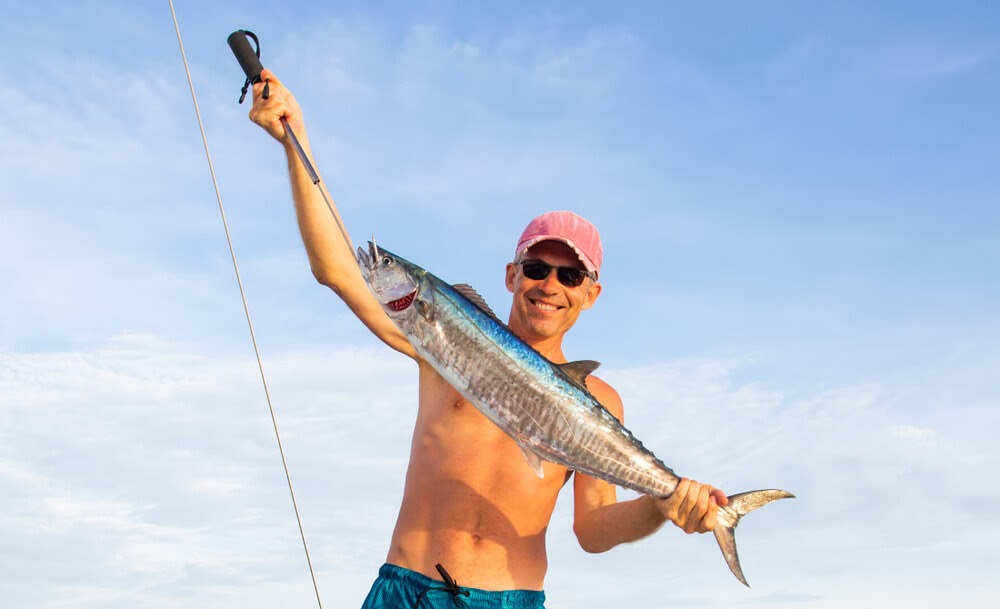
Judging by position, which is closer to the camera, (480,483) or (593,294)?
(480,483)

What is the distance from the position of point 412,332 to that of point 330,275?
3.96 ft

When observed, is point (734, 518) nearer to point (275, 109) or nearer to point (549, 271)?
point (549, 271)

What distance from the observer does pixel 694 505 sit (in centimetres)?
625

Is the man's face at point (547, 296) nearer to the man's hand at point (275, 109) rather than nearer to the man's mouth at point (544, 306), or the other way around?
the man's mouth at point (544, 306)

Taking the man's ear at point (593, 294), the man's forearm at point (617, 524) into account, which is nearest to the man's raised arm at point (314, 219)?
the man's ear at point (593, 294)

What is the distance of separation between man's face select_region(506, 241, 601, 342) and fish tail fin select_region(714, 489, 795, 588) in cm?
173

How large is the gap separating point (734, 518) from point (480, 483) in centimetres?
162

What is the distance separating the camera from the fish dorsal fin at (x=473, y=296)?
607 cm

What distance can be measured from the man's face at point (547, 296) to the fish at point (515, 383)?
3.42ft

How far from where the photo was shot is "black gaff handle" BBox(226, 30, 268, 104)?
6.63 m

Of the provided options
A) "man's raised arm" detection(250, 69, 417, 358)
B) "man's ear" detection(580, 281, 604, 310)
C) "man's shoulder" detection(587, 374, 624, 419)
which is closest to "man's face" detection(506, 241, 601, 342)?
"man's ear" detection(580, 281, 604, 310)

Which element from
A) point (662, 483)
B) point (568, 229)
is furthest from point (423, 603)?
point (568, 229)

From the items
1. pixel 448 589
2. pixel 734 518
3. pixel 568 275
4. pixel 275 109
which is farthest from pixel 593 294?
pixel 275 109

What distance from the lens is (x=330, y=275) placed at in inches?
269
